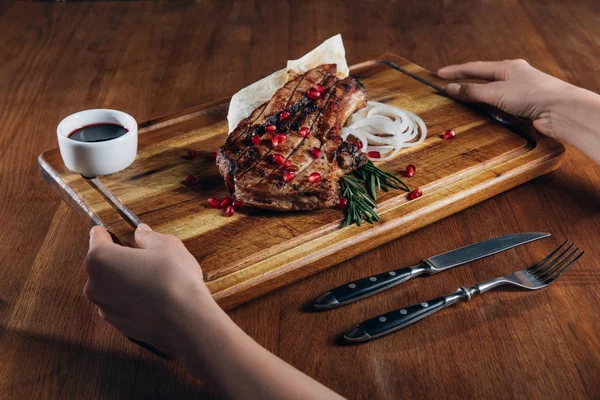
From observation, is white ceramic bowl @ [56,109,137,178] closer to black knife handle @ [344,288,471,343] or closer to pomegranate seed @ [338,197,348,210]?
pomegranate seed @ [338,197,348,210]

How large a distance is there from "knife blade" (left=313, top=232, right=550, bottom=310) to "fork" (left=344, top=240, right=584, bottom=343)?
0.13m

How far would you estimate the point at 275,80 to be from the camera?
3.64m

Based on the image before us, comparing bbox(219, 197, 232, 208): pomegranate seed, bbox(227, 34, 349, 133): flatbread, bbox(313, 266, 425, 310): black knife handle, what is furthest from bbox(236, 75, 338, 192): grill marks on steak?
bbox(313, 266, 425, 310): black knife handle

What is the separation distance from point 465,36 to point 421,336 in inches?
129

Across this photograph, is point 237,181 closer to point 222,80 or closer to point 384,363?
point 384,363

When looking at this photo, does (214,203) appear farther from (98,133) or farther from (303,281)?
(98,133)

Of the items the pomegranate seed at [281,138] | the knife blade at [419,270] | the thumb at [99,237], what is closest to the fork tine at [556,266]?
the knife blade at [419,270]

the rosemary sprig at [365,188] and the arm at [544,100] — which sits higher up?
the arm at [544,100]

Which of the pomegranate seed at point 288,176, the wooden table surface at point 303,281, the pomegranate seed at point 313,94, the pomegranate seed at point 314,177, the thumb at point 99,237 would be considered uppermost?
the pomegranate seed at point 313,94

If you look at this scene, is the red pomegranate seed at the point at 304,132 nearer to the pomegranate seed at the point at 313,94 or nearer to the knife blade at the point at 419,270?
the pomegranate seed at the point at 313,94

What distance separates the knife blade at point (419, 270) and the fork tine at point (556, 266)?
5.2 inches

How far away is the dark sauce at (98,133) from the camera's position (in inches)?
124

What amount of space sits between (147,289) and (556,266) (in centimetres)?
155

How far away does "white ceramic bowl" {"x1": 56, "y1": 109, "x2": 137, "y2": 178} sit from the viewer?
119 inches
